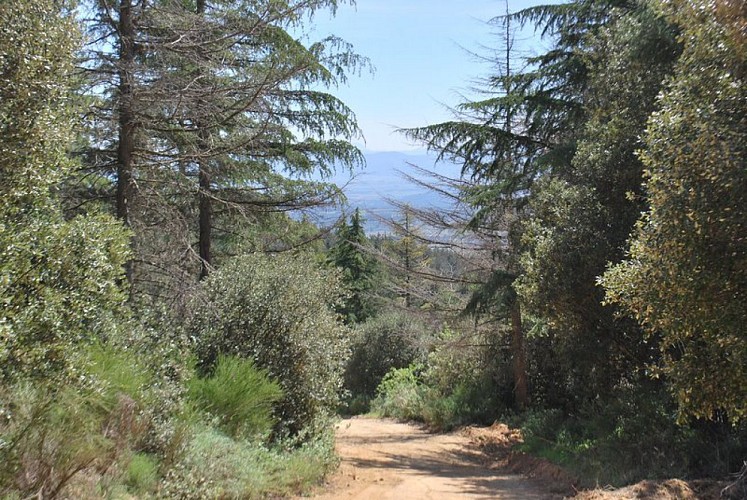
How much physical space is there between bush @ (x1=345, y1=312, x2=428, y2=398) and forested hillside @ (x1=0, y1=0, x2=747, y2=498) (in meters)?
6.83

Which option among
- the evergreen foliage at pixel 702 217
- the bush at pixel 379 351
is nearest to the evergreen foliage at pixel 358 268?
the bush at pixel 379 351

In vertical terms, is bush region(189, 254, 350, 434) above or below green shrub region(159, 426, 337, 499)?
above

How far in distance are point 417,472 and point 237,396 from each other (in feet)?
14.7

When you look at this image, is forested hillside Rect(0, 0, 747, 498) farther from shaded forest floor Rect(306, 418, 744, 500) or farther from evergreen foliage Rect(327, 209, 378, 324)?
evergreen foliage Rect(327, 209, 378, 324)

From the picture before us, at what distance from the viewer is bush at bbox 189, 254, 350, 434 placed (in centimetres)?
904

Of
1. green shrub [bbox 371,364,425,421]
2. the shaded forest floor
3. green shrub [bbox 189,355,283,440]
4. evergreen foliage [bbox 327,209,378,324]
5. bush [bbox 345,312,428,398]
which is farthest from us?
evergreen foliage [bbox 327,209,378,324]

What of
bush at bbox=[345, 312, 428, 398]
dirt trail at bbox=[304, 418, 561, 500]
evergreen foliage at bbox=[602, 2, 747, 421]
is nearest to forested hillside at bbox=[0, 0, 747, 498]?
evergreen foliage at bbox=[602, 2, 747, 421]

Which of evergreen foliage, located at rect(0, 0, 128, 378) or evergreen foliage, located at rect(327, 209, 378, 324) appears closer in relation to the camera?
evergreen foliage, located at rect(0, 0, 128, 378)

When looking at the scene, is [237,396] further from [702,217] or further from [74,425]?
[702,217]

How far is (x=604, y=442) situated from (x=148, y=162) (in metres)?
9.64

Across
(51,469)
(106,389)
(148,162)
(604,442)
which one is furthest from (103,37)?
(604,442)

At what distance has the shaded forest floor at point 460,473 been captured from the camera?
7.39m

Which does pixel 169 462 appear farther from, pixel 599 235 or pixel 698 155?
pixel 599 235

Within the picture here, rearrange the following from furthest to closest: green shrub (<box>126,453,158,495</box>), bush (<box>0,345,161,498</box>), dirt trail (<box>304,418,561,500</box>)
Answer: dirt trail (<box>304,418,561,500</box>), green shrub (<box>126,453,158,495</box>), bush (<box>0,345,161,498</box>)
